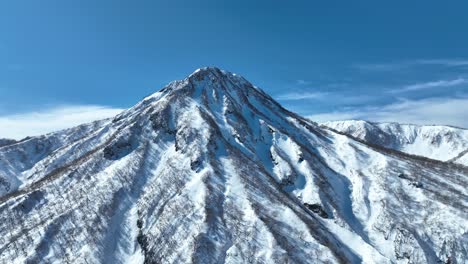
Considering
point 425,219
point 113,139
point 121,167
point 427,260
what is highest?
point 113,139

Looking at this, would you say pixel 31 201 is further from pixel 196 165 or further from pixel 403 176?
pixel 403 176

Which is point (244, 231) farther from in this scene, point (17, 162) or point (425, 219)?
point (17, 162)

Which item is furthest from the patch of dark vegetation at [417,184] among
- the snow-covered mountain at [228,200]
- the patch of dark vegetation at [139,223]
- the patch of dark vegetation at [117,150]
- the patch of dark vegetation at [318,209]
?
the patch of dark vegetation at [117,150]

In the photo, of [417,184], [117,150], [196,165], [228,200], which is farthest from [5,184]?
[417,184]

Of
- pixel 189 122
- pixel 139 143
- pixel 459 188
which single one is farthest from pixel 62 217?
pixel 459 188

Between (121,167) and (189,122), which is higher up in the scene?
(189,122)
